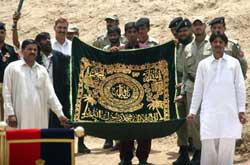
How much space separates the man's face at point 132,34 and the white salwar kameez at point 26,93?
169cm

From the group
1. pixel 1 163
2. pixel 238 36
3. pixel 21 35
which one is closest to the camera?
pixel 1 163

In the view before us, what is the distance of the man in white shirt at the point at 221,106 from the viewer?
7867 mm

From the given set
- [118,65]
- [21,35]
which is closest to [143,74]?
[118,65]

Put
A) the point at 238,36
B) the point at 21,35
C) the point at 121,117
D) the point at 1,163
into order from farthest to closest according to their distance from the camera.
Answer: the point at 21,35 < the point at 238,36 < the point at 121,117 < the point at 1,163

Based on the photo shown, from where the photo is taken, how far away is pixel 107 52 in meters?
9.60

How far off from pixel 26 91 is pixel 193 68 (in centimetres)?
237

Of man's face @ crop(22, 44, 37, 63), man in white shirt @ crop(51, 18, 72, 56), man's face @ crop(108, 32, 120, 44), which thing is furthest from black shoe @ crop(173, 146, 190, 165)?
man's face @ crop(22, 44, 37, 63)

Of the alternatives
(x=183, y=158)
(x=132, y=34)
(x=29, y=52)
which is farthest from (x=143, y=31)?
(x=29, y=52)

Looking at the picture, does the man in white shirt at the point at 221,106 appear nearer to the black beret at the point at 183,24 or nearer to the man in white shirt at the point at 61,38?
the black beret at the point at 183,24

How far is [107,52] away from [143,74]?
557 mm

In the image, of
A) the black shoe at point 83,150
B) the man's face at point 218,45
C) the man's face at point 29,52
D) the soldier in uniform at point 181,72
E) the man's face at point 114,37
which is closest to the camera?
the man's face at point 218,45

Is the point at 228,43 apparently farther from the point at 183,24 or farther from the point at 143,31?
the point at 143,31

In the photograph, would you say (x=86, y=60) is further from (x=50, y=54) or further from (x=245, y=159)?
(x=245, y=159)

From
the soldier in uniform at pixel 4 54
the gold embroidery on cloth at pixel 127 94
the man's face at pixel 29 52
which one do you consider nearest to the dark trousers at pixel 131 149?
the gold embroidery on cloth at pixel 127 94
